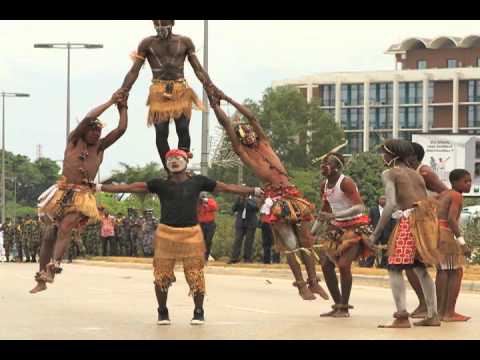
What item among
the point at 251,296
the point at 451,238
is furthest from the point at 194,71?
the point at 251,296

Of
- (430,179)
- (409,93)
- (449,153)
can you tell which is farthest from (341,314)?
(409,93)

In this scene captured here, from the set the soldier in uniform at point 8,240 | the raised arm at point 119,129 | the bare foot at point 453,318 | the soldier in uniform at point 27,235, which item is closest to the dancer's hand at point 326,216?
the bare foot at point 453,318

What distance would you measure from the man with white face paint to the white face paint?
5.56ft

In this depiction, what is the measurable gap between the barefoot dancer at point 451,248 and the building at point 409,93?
414ft

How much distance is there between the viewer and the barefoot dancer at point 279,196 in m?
17.5

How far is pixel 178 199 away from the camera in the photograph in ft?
54.0

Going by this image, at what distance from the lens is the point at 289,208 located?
17469 millimetres

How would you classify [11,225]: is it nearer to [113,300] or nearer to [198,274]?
[113,300]

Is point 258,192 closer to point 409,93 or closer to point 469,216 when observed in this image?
point 469,216

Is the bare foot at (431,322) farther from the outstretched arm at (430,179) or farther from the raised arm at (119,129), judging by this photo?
the raised arm at (119,129)

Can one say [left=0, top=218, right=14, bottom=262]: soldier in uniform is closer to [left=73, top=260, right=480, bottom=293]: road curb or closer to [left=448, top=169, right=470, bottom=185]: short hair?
[left=73, top=260, right=480, bottom=293]: road curb

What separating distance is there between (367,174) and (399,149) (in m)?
72.4
